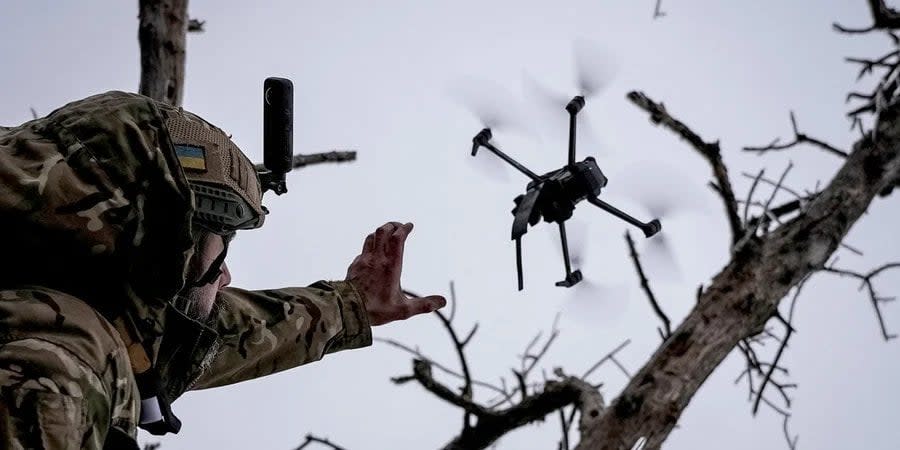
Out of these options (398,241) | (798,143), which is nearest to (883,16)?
(798,143)

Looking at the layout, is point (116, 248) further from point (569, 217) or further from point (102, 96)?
point (569, 217)

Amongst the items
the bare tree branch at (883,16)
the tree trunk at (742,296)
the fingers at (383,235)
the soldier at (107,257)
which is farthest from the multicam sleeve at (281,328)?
the bare tree branch at (883,16)

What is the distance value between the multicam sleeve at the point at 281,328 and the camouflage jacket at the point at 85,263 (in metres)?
0.95

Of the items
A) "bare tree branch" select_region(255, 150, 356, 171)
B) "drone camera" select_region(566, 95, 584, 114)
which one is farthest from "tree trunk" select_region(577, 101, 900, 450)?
"bare tree branch" select_region(255, 150, 356, 171)

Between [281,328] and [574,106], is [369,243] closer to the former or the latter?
[281,328]

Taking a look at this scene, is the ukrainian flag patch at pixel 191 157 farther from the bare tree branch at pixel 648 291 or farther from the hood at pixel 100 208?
the bare tree branch at pixel 648 291

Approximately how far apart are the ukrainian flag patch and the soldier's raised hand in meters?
1.08

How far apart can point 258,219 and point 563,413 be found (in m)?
2.38

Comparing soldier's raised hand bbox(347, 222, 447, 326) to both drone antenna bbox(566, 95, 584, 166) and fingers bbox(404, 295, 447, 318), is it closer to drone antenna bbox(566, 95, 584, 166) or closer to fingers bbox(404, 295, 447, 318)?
fingers bbox(404, 295, 447, 318)

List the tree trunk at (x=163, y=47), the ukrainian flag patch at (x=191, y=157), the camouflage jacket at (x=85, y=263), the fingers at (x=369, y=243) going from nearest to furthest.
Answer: the camouflage jacket at (x=85, y=263) < the ukrainian flag patch at (x=191, y=157) < the fingers at (x=369, y=243) < the tree trunk at (x=163, y=47)

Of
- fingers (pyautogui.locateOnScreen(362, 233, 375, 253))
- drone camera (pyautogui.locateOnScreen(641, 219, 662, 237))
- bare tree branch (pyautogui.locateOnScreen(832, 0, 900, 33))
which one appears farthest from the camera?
bare tree branch (pyautogui.locateOnScreen(832, 0, 900, 33))

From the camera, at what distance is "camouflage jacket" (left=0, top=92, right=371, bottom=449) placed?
167cm

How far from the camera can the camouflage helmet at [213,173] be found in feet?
7.47

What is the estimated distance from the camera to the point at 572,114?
337 centimetres
